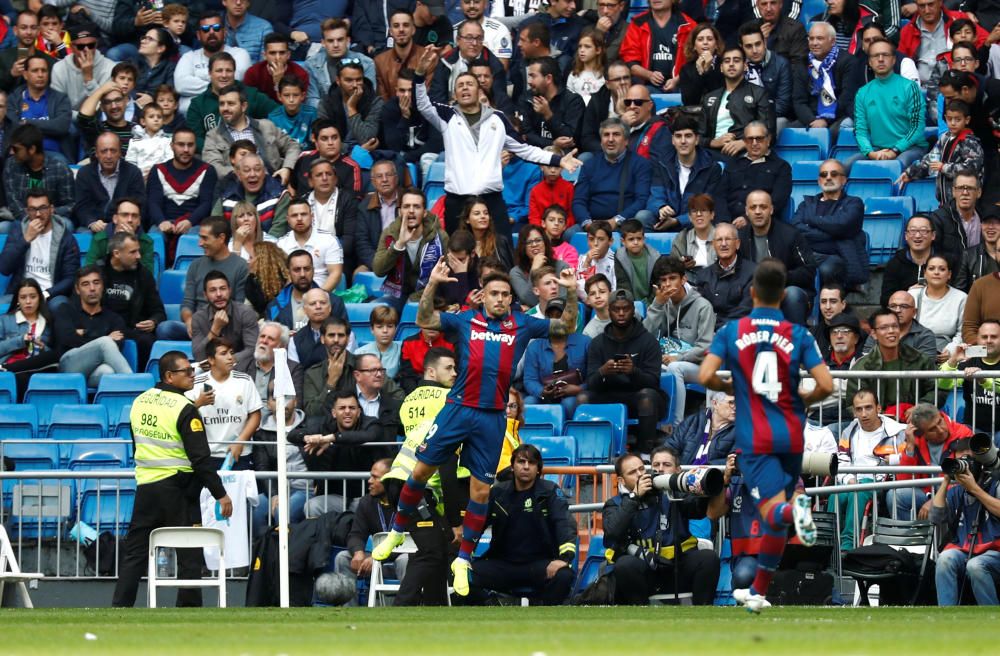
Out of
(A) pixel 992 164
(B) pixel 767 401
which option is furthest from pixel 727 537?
(A) pixel 992 164

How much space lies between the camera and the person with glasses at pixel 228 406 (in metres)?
16.0

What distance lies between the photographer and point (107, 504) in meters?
16.0

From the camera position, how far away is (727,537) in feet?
46.9

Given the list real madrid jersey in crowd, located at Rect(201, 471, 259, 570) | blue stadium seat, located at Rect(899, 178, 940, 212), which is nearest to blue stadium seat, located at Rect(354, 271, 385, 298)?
real madrid jersey in crowd, located at Rect(201, 471, 259, 570)

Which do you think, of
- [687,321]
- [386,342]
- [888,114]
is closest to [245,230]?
[386,342]

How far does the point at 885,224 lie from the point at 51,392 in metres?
8.68

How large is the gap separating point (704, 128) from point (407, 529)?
748cm

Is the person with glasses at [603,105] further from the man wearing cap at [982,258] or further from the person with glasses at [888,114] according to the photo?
the man wearing cap at [982,258]

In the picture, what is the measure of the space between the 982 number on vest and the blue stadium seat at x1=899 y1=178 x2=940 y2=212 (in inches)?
319

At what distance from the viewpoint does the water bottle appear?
1526 cm

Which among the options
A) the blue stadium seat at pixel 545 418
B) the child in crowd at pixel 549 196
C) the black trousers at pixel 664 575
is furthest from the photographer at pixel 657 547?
the child in crowd at pixel 549 196

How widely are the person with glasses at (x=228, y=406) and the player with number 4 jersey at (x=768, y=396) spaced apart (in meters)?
6.53

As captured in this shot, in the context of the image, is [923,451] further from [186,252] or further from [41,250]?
[41,250]

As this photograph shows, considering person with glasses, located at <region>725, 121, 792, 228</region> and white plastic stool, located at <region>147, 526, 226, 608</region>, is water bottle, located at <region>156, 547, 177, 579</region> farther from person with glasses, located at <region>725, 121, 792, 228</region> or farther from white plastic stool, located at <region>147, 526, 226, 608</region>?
person with glasses, located at <region>725, 121, 792, 228</region>
